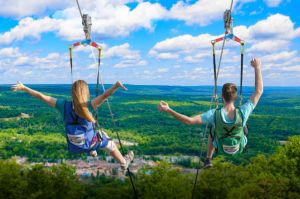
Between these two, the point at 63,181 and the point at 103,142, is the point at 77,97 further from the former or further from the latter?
the point at 63,181

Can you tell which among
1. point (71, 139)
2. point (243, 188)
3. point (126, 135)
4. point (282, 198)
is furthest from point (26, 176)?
point (126, 135)

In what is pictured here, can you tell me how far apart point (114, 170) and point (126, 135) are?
228ft

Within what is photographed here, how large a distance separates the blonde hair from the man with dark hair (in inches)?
77.4

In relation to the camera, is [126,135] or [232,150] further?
[126,135]

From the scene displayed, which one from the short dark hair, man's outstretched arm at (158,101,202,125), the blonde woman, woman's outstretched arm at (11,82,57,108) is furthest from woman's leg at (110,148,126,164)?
the short dark hair

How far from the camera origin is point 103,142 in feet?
26.1

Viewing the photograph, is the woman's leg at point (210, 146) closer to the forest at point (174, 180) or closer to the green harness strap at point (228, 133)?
the green harness strap at point (228, 133)

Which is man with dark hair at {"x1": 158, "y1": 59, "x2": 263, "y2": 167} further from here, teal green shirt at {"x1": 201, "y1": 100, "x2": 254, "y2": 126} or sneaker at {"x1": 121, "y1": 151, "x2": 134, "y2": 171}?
sneaker at {"x1": 121, "y1": 151, "x2": 134, "y2": 171}

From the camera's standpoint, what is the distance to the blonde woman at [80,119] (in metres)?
7.29

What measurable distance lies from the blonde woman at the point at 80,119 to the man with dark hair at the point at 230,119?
6.51 ft

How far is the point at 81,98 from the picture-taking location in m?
7.27

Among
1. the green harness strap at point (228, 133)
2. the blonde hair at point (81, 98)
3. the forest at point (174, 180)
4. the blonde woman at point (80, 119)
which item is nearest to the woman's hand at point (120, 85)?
the blonde woman at point (80, 119)

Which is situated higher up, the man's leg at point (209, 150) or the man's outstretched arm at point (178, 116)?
the man's outstretched arm at point (178, 116)

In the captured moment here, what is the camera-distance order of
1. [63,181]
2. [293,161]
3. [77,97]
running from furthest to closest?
1. [63,181]
2. [293,161]
3. [77,97]
